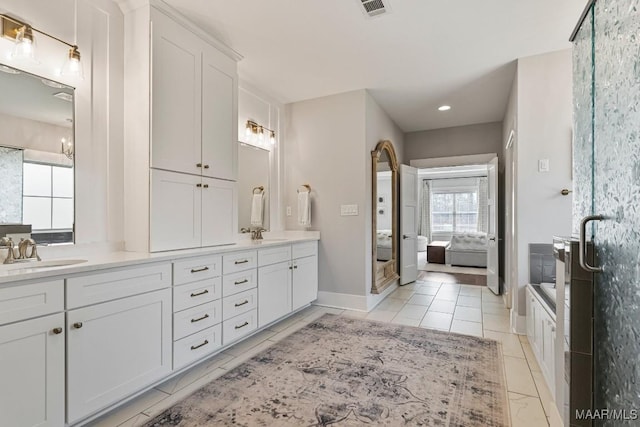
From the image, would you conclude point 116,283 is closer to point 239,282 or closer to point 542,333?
point 239,282

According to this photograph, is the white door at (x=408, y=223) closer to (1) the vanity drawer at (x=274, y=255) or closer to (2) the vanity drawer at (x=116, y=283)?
(1) the vanity drawer at (x=274, y=255)

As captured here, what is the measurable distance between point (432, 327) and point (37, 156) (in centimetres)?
360

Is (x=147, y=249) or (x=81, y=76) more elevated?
(x=81, y=76)

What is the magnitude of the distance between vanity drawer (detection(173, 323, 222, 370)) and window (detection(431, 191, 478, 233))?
9.57 metres

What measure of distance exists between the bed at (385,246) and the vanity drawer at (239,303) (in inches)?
94.4

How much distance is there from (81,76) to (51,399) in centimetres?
195

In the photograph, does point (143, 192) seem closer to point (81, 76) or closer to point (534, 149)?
point (81, 76)

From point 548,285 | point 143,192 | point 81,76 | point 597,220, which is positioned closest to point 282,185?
point 143,192

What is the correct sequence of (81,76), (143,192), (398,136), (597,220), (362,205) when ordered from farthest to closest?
1. (398,136)
2. (362,205)
3. (143,192)
4. (81,76)
5. (597,220)

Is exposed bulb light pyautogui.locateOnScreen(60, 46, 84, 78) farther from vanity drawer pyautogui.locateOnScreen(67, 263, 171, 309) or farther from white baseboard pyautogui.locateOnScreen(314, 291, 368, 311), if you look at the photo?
white baseboard pyautogui.locateOnScreen(314, 291, 368, 311)

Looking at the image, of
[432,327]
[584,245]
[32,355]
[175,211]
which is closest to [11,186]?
[175,211]

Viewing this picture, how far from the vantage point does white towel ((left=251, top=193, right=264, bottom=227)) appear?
3666 millimetres

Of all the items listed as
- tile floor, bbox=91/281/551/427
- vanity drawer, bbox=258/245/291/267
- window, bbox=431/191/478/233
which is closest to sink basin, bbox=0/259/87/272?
tile floor, bbox=91/281/551/427

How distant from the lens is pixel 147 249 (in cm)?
220
